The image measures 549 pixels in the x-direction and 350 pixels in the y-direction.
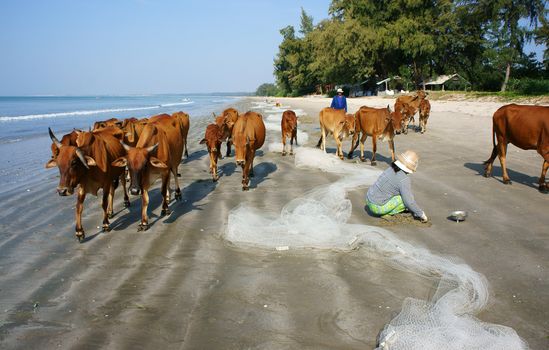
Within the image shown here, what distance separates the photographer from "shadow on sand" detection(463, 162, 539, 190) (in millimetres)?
9547

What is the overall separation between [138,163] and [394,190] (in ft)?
14.4

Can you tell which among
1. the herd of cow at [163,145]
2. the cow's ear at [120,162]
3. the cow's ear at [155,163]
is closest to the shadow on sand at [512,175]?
the herd of cow at [163,145]

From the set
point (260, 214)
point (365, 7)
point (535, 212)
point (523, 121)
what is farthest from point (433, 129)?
point (365, 7)

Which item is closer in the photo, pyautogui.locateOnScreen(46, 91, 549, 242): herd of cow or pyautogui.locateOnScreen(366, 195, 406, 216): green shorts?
pyautogui.locateOnScreen(46, 91, 549, 242): herd of cow

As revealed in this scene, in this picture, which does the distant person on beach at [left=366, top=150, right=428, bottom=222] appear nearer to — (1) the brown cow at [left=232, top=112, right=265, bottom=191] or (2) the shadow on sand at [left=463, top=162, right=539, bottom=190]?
(1) the brown cow at [left=232, top=112, right=265, bottom=191]

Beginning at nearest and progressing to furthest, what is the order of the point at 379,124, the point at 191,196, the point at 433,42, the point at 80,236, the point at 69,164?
the point at 69,164
the point at 80,236
the point at 191,196
the point at 379,124
the point at 433,42

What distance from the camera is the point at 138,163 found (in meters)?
7.06

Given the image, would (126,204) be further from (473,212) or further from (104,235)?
(473,212)

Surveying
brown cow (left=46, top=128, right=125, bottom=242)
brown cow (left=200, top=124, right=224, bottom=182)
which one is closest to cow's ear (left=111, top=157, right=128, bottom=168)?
brown cow (left=46, top=128, right=125, bottom=242)

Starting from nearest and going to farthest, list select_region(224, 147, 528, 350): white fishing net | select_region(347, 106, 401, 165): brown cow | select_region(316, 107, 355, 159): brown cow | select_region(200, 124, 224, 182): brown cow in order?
select_region(224, 147, 528, 350): white fishing net
select_region(200, 124, 224, 182): brown cow
select_region(347, 106, 401, 165): brown cow
select_region(316, 107, 355, 159): brown cow

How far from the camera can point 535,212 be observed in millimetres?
7504

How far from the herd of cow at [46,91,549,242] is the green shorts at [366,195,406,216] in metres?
3.55

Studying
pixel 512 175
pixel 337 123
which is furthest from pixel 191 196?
pixel 512 175

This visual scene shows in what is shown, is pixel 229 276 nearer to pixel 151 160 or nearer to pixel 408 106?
pixel 151 160
